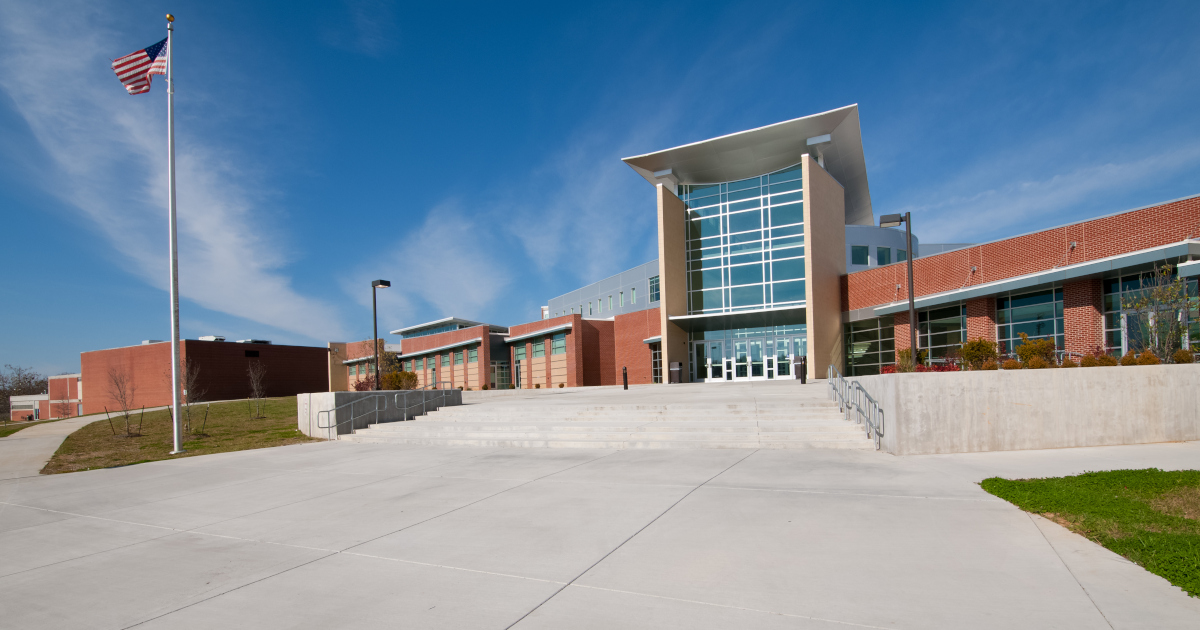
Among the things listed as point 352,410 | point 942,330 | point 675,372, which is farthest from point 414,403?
point 942,330

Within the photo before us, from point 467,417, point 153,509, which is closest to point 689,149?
point 467,417

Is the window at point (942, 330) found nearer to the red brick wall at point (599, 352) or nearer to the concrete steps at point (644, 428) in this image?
the concrete steps at point (644, 428)

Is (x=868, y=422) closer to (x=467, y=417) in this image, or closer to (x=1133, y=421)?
(x=1133, y=421)

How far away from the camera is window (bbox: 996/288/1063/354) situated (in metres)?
23.3

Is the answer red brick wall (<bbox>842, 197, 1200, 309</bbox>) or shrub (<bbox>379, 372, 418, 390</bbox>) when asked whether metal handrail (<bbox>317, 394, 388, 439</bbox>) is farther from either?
red brick wall (<bbox>842, 197, 1200, 309</bbox>)

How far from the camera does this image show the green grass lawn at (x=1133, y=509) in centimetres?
450

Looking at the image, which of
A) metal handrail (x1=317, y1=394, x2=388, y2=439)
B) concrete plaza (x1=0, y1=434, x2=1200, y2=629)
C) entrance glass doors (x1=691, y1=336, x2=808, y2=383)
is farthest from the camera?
entrance glass doors (x1=691, y1=336, x2=808, y2=383)

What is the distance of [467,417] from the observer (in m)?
18.5

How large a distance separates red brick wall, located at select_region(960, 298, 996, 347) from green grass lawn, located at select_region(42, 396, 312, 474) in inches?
1089

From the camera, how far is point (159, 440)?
18.4 meters

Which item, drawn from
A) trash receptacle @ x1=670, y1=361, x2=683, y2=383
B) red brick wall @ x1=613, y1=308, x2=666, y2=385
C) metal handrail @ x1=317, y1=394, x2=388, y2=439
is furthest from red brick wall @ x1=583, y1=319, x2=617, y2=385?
metal handrail @ x1=317, y1=394, x2=388, y2=439

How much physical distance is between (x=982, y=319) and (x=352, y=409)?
26.4m

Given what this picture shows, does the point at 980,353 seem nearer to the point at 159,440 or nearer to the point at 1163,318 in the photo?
the point at 1163,318

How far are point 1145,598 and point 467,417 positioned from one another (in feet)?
54.4
